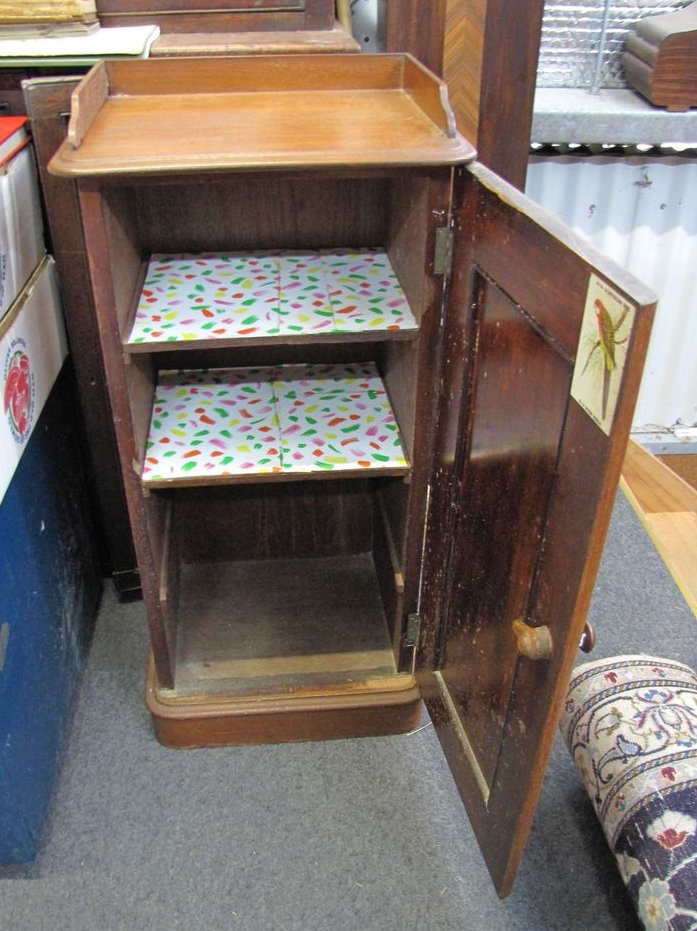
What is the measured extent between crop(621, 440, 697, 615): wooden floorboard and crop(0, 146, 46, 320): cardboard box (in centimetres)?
159

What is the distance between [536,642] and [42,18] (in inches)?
52.7

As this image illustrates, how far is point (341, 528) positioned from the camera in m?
2.02

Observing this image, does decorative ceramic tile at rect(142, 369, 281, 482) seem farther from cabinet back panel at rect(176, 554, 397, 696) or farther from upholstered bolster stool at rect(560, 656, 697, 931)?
upholstered bolster stool at rect(560, 656, 697, 931)

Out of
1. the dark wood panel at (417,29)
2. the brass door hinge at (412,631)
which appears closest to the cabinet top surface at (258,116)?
the dark wood panel at (417,29)

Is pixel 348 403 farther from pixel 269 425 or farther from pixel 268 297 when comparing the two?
pixel 268 297

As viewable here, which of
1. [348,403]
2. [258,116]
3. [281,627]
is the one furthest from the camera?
[281,627]

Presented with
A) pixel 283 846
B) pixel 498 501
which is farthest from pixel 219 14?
pixel 283 846

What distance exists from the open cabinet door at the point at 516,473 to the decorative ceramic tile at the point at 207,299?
331mm

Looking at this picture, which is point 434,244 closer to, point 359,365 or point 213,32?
point 359,365

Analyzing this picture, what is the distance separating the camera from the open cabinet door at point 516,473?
0.86 m

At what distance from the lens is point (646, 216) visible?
2209mm

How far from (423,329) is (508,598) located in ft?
1.40

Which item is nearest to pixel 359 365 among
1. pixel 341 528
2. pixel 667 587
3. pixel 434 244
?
pixel 341 528

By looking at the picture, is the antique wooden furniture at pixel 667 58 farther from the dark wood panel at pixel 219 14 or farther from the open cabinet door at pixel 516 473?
the open cabinet door at pixel 516 473
